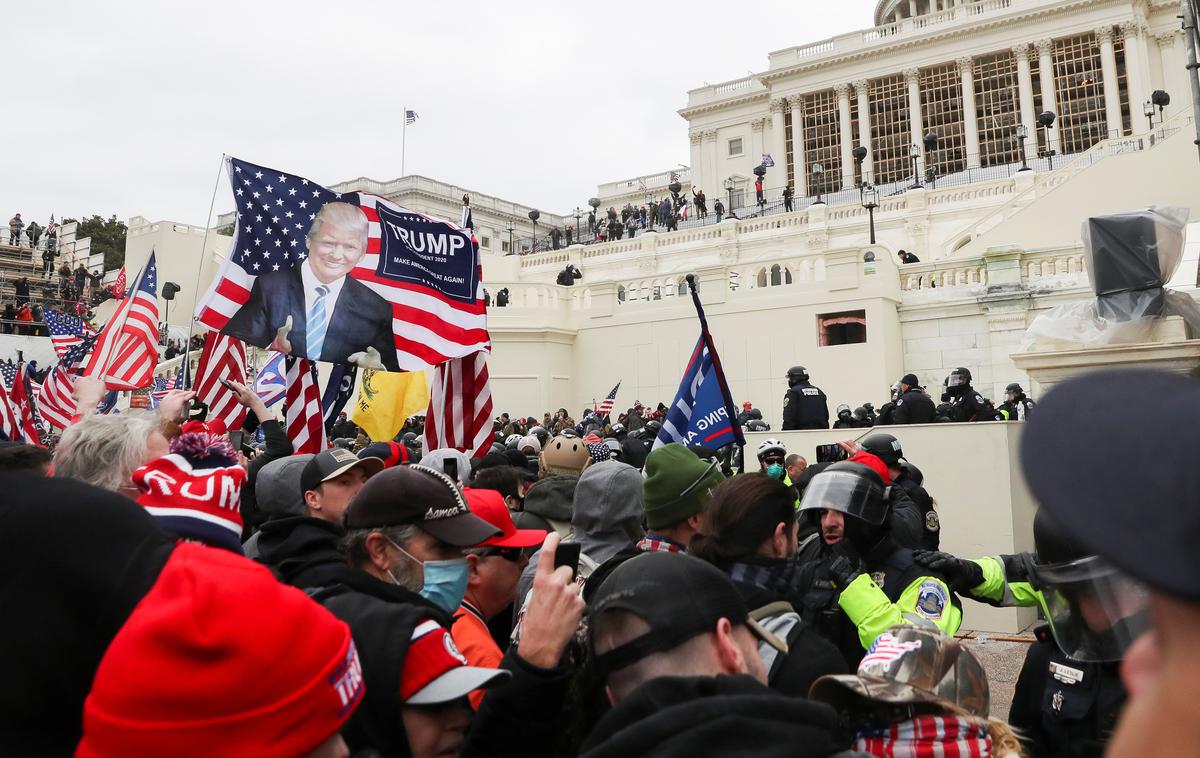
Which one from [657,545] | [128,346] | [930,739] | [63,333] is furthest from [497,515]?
[63,333]

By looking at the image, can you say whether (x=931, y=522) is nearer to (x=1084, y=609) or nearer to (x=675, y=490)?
(x=675, y=490)

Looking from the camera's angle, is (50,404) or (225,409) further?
(50,404)

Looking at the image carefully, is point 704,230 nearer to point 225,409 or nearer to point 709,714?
point 225,409

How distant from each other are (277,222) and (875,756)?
5877mm

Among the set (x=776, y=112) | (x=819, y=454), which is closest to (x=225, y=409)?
(x=819, y=454)

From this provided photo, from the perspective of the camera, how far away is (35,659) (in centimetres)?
178

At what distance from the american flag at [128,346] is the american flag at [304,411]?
344cm

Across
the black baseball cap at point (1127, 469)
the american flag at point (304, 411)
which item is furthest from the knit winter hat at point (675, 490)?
the american flag at point (304, 411)

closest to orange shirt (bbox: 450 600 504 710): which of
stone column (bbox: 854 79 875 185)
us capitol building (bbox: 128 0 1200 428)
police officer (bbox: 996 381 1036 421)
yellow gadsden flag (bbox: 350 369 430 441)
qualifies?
yellow gadsden flag (bbox: 350 369 430 441)

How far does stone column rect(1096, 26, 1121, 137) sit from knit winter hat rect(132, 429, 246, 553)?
53667mm

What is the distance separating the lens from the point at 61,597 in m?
1.82

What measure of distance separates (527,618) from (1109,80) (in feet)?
182

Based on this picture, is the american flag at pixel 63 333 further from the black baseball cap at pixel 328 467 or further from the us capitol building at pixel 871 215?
the black baseball cap at pixel 328 467

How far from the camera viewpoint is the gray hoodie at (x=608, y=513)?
11.6 ft
